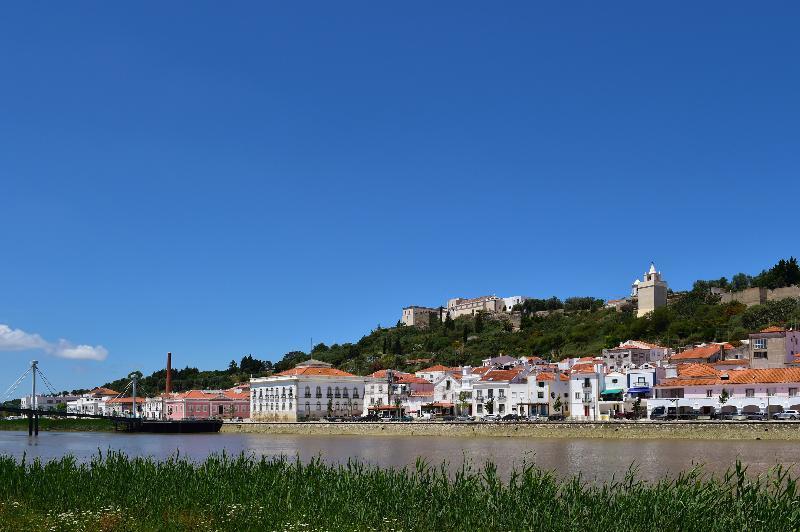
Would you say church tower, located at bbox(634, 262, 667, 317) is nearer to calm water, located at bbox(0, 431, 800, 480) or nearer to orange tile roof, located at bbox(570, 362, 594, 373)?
orange tile roof, located at bbox(570, 362, 594, 373)

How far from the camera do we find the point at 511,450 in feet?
151

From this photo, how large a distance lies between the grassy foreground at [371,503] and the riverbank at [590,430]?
34.8m

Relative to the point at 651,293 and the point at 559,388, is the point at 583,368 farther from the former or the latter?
the point at 651,293

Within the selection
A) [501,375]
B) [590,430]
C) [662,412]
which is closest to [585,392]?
[501,375]

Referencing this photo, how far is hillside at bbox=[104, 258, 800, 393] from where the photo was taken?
101 m

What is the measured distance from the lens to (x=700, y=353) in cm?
7825

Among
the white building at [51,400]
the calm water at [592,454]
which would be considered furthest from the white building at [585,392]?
the white building at [51,400]

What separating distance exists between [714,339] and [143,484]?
86.1m

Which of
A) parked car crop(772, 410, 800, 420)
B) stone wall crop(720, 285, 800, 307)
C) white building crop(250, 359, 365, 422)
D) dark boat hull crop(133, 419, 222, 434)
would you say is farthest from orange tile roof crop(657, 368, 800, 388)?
dark boat hull crop(133, 419, 222, 434)

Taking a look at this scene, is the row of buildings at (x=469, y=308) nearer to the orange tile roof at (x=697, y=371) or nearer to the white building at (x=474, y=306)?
the white building at (x=474, y=306)

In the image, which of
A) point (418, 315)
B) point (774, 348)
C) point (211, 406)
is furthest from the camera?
point (418, 315)

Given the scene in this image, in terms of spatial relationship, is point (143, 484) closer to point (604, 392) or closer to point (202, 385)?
point (604, 392)

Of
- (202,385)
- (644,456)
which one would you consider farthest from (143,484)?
(202,385)

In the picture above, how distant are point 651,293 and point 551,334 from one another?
16974 mm
